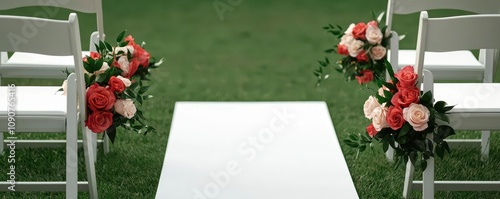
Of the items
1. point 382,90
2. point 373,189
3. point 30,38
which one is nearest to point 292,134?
point 373,189

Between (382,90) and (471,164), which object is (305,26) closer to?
(471,164)

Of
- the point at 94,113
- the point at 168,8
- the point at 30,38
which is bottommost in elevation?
the point at 168,8

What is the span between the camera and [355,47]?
5387 millimetres

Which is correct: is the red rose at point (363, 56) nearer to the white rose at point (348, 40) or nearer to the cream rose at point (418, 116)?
the white rose at point (348, 40)

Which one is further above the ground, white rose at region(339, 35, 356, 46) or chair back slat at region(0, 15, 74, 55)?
chair back slat at region(0, 15, 74, 55)

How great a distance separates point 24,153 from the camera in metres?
5.48

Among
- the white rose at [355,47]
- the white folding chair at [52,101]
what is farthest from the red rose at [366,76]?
the white folding chair at [52,101]

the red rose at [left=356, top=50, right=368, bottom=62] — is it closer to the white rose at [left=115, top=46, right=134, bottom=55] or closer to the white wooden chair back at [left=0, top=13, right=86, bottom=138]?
the white rose at [left=115, top=46, right=134, bottom=55]

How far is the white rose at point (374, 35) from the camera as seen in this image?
529 cm

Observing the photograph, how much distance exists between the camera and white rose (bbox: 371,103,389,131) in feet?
13.7

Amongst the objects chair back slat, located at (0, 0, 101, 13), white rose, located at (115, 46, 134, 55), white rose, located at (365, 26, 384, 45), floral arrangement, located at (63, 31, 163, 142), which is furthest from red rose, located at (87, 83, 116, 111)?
white rose, located at (365, 26, 384, 45)

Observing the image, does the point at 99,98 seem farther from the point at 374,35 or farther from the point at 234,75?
the point at 234,75

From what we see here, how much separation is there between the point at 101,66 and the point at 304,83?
311 centimetres

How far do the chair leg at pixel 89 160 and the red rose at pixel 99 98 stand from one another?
4.8 inches
